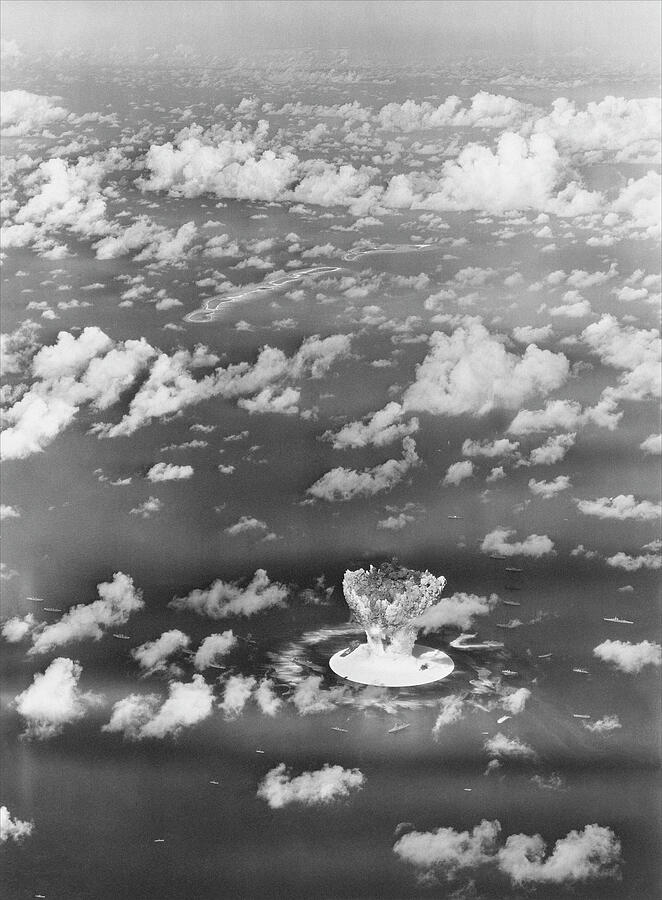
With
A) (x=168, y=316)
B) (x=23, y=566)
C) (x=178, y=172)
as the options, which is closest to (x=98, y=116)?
(x=178, y=172)

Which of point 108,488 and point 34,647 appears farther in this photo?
point 108,488

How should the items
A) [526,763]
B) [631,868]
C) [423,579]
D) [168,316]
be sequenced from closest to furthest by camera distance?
[631,868] → [526,763] → [423,579] → [168,316]

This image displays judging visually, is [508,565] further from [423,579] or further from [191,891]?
[191,891]

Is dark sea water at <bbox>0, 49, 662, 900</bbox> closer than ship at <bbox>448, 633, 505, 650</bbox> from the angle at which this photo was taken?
Yes

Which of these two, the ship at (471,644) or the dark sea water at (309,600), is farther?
the ship at (471,644)

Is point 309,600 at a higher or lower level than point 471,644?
higher

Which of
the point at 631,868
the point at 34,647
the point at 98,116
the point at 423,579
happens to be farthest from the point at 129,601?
the point at 98,116

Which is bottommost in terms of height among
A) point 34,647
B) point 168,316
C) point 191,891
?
point 191,891

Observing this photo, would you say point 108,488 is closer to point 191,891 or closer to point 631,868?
point 191,891

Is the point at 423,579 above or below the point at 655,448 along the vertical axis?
below

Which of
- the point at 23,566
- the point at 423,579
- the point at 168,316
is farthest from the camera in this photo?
the point at 168,316

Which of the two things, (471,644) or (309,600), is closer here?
(471,644)
